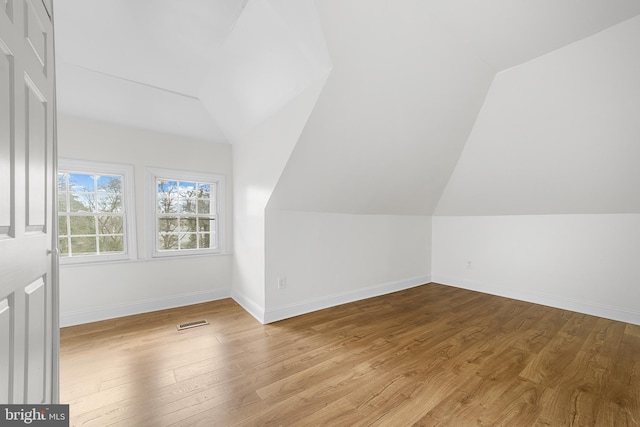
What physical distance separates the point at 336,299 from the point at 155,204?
2.54 metres

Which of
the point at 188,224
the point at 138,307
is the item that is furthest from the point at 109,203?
the point at 138,307

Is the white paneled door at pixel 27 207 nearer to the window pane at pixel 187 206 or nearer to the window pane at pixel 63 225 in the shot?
the window pane at pixel 63 225

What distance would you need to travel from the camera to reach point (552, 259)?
10.6 feet

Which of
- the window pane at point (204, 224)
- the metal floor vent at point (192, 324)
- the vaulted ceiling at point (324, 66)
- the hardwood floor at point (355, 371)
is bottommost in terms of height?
the hardwood floor at point (355, 371)

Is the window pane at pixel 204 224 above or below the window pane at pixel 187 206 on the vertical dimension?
below

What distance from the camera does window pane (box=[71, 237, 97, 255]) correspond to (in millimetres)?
2721

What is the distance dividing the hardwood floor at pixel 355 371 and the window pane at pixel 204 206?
133 cm

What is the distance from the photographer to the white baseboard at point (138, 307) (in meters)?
2.62

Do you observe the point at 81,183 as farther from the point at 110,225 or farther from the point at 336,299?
the point at 336,299

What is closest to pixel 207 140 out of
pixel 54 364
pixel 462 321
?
pixel 54 364

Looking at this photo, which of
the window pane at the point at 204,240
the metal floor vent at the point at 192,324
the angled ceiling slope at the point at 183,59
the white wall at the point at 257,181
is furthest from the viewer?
the window pane at the point at 204,240

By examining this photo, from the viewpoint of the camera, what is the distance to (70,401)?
5.11 ft

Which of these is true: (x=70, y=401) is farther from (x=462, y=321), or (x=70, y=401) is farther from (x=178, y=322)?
(x=462, y=321)

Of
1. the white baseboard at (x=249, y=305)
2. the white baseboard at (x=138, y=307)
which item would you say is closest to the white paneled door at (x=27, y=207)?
the white baseboard at (x=249, y=305)
